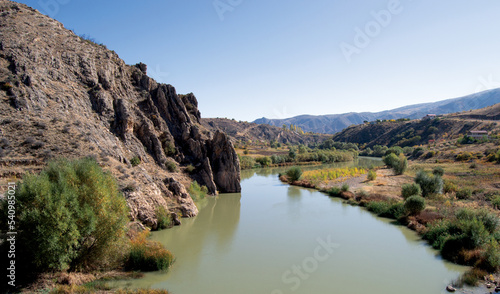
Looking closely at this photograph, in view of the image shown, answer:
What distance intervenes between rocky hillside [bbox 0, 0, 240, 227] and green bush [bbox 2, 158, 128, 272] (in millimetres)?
6284

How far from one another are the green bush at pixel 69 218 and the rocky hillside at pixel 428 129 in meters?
107

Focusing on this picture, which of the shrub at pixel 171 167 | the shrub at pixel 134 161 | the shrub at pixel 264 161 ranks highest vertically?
the shrub at pixel 134 161

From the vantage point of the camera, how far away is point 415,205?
1078 inches

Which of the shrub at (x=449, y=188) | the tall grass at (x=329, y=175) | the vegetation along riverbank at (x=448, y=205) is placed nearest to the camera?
the vegetation along riverbank at (x=448, y=205)

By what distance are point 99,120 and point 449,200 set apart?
4145cm

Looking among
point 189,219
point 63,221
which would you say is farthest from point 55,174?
point 189,219

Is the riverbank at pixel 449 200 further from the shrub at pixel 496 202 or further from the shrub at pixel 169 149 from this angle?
the shrub at pixel 169 149

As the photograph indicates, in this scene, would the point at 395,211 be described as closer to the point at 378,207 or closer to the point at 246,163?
the point at 378,207

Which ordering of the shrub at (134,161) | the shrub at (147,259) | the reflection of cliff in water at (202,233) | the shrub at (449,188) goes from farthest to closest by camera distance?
the shrub at (449,188) < the shrub at (134,161) < the reflection of cliff in water at (202,233) < the shrub at (147,259)

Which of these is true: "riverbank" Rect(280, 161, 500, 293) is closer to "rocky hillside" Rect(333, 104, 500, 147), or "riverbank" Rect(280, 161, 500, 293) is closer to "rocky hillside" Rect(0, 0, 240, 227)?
"rocky hillside" Rect(0, 0, 240, 227)

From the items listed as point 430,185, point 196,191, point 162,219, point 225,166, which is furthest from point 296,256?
point 430,185

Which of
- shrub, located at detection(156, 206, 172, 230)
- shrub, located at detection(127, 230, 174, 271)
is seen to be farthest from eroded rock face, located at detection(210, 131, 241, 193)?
shrub, located at detection(127, 230, 174, 271)

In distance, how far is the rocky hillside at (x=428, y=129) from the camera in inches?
3972

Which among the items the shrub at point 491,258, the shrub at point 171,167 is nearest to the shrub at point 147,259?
the shrub at point 491,258
